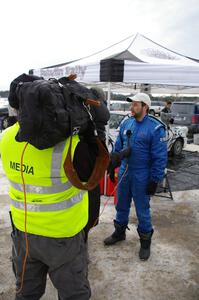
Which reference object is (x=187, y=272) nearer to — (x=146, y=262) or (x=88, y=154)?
(x=146, y=262)

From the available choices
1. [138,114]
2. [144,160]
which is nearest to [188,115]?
[138,114]

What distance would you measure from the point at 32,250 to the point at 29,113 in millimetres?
858

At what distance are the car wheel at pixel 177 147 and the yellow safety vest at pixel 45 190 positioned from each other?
832 centimetres

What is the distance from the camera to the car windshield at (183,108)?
13.8 m

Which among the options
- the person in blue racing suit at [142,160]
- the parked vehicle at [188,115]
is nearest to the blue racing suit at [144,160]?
the person in blue racing suit at [142,160]

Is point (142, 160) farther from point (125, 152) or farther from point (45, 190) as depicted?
point (45, 190)

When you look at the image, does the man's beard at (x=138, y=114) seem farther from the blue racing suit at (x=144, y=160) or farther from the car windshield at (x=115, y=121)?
the car windshield at (x=115, y=121)

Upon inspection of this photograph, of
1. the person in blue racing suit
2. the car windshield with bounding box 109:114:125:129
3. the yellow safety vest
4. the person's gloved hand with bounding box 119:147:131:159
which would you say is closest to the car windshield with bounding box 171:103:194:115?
the car windshield with bounding box 109:114:125:129

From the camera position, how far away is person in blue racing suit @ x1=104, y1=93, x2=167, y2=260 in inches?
129

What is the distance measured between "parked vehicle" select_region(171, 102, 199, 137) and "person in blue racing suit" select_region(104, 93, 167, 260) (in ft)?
34.7

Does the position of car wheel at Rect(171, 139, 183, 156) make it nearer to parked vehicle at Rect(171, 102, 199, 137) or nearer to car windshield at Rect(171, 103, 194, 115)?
parked vehicle at Rect(171, 102, 199, 137)

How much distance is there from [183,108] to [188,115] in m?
0.42

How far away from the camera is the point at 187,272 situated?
319 centimetres

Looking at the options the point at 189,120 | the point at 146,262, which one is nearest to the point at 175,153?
the point at 189,120
